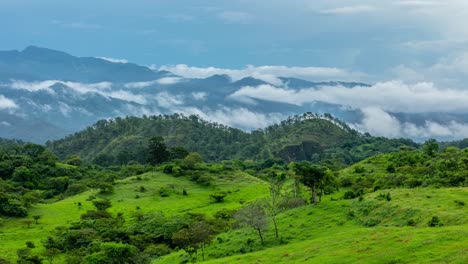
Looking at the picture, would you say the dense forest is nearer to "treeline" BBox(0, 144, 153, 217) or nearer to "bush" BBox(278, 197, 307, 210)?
"bush" BBox(278, 197, 307, 210)

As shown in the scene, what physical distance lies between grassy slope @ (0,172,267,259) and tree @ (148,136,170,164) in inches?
1102

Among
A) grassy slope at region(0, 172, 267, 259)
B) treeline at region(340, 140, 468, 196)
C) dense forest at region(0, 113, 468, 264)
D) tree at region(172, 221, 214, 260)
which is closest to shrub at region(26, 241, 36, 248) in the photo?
dense forest at region(0, 113, 468, 264)

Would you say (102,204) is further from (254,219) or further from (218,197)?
(254,219)

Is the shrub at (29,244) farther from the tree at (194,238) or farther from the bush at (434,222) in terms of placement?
the bush at (434,222)

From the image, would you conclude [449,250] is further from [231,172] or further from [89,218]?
[231,172]

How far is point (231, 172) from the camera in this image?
14638 centimetres

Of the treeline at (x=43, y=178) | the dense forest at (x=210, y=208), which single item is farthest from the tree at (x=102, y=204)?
the treeline at (x=43, y=178)

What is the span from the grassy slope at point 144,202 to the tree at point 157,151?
2798 centimetres

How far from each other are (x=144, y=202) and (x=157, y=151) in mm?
52435

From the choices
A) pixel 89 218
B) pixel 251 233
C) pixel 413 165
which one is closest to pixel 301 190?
pixel 413 165

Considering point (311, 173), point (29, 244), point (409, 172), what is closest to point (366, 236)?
point (311, 173)

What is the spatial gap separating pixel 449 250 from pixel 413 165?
5869cm

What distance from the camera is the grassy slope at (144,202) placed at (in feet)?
298

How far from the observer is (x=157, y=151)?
168m
